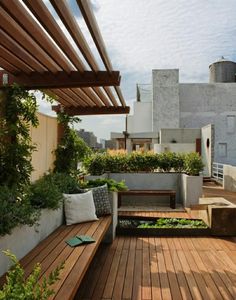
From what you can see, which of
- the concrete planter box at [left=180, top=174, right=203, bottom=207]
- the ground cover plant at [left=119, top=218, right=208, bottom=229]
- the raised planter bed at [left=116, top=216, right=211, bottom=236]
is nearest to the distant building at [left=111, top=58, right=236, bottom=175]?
the concrete planter box at [left=180, top=174, right=203, bottom=207]

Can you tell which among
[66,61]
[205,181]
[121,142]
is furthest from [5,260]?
[121,142]

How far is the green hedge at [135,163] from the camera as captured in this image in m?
7.36

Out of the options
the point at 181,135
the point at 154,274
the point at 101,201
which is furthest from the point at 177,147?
the point at 154,274

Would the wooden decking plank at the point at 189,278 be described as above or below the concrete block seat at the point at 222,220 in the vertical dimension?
below

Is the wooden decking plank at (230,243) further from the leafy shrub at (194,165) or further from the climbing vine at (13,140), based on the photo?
the climbing vine at (13,140)

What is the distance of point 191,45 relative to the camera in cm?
696

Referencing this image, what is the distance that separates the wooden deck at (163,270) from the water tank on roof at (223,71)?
1920cm

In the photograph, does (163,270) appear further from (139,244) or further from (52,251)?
(52,251)

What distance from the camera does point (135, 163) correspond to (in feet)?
24.6

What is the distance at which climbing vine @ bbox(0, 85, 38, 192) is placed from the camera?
3.50 metres

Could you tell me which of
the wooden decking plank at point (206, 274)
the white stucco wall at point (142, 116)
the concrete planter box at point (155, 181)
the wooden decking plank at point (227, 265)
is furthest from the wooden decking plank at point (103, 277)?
the white stucco wall at point (142, 116)

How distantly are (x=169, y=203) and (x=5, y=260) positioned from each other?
523cm

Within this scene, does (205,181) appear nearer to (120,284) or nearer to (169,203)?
(169,203)

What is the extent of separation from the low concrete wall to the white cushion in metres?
6.44
